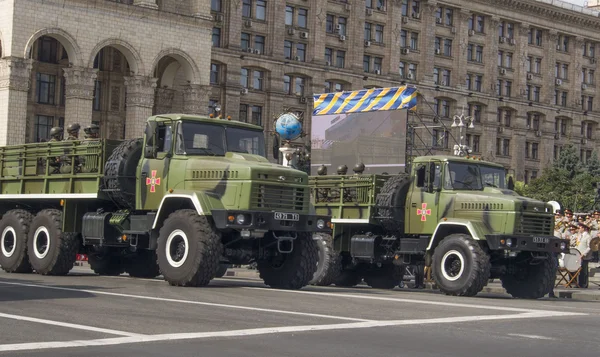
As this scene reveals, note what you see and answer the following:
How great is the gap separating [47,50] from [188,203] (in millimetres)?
44462

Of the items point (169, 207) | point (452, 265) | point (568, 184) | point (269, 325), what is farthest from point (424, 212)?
point (568, 184)

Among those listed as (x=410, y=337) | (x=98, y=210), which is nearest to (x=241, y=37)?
(x=98, y=210)

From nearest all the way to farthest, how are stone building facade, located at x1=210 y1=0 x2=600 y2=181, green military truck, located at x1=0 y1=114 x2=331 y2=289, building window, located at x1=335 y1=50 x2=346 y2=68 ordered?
green military truck, located at x1=0 y1=114 x2=331 y2=289 < stone building facade, located at x1=210 y1=0 x2=600 y2=181 < building window, located at x1=335 y1=50 x2=346 y2=68

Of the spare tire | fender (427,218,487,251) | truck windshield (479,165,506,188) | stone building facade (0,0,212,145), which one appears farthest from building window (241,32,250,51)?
fender (427,218,487,251)

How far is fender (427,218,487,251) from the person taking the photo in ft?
69.6

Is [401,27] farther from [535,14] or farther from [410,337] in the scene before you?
[410,337]

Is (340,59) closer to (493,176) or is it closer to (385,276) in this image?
(385,276)

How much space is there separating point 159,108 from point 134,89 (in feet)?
29.5

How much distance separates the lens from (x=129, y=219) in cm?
2156

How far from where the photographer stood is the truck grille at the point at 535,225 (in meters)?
21.4

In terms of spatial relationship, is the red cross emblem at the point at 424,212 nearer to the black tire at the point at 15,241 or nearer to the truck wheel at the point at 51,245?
the truck wheel at the point at 51,245

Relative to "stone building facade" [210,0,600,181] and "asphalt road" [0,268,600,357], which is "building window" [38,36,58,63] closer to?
"stone building facade" [210,0,600,181]

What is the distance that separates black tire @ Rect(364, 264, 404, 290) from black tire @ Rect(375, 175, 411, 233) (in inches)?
75.7

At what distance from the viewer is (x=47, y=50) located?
204ft
